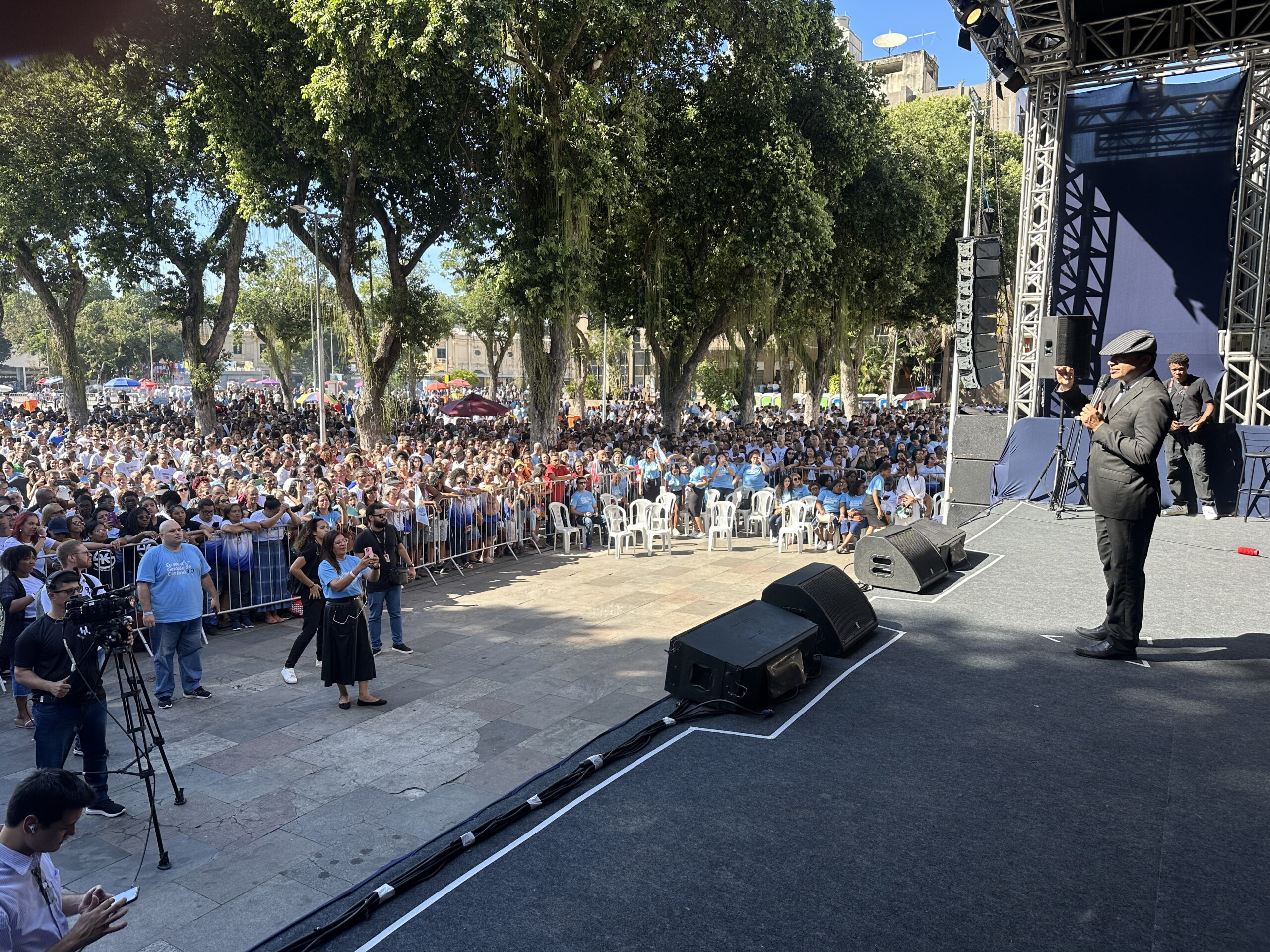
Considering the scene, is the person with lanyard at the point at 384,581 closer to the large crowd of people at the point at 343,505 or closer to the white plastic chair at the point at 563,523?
the large crowd of people at the point at 343,505

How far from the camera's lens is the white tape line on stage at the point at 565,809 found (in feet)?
11.1

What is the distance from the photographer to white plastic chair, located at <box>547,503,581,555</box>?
1382 centimetres

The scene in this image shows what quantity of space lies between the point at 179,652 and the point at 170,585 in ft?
2.08

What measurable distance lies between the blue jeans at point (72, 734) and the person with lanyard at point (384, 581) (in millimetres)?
2948

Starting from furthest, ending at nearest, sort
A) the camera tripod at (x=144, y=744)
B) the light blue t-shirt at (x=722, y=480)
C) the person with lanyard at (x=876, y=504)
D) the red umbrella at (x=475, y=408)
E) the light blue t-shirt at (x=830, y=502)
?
the red umbrella at (x=475, y=408) → the light blue t-shirt at (x=722, y=480) → the light blue t-shirt at (x=830, y=502) → the person with lanyard at (x=876, y=504) → the camera tripod at (x=144, y=744)

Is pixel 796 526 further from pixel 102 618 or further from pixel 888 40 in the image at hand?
pixel 888 40

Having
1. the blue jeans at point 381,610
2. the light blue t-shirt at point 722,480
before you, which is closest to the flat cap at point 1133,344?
the blue jeans at point 381,610

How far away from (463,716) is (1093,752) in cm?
436

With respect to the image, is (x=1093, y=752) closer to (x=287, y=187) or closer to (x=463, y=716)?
(x=463, y=716)

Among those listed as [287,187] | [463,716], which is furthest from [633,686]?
[287,187]

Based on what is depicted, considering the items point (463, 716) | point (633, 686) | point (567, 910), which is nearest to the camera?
point (567, 910)

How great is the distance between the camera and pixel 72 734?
16.5 ft

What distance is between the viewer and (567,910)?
11.0ft

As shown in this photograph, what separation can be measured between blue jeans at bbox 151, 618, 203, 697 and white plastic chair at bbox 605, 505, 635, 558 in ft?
23.1
